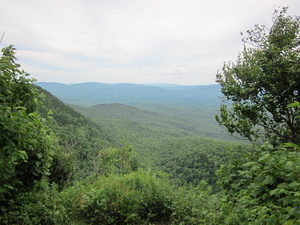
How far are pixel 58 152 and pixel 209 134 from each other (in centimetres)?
13782

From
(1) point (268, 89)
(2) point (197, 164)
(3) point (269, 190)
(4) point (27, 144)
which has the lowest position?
(2) point (197, 164)

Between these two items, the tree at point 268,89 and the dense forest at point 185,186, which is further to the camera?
the tree at point 268,89

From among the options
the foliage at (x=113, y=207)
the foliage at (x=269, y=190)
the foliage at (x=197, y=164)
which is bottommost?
the foliage at (x=197, y=164)

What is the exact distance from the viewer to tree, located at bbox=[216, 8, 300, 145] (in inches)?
235

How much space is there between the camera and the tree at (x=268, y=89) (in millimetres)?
5965

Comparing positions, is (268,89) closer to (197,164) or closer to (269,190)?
(269,190)

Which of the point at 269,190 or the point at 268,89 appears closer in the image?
the point at 269,190

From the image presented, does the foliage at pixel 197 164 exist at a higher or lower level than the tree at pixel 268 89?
lower

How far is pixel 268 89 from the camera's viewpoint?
6523 millimetres

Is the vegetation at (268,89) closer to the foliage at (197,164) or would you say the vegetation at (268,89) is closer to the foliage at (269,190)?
the foliage at (269,190)

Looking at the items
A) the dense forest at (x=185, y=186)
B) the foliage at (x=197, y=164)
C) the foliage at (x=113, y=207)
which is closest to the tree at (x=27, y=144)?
the dense forest at (x=185, y=186)

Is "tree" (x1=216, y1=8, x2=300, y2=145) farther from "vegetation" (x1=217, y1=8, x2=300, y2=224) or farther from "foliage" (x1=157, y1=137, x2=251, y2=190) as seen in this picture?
"foliage" (x1=157, y1=137, x2=251, y2=190)

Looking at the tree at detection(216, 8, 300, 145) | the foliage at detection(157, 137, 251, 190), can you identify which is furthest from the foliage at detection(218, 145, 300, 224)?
the foliage at detection(157, 137, 251, 190)

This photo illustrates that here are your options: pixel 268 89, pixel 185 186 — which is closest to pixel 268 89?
pixel 268 89
